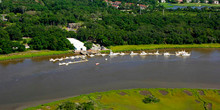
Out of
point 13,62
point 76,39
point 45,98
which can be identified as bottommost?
point 45,98

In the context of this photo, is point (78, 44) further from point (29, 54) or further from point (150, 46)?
point (150, 46)

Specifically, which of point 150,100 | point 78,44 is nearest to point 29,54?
point 78,44

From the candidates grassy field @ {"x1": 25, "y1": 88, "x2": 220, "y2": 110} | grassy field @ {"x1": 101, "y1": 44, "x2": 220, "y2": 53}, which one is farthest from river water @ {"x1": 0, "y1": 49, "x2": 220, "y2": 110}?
grassy field @ {"x1": 101, "y1": 44, "x2": 220, "y2": 53}

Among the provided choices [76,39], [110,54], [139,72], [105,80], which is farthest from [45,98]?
[76,39]

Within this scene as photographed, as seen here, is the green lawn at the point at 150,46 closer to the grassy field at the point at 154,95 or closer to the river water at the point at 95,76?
the river water at the point at 95,76

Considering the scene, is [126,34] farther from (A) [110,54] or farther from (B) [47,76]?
(B) [47,76]
